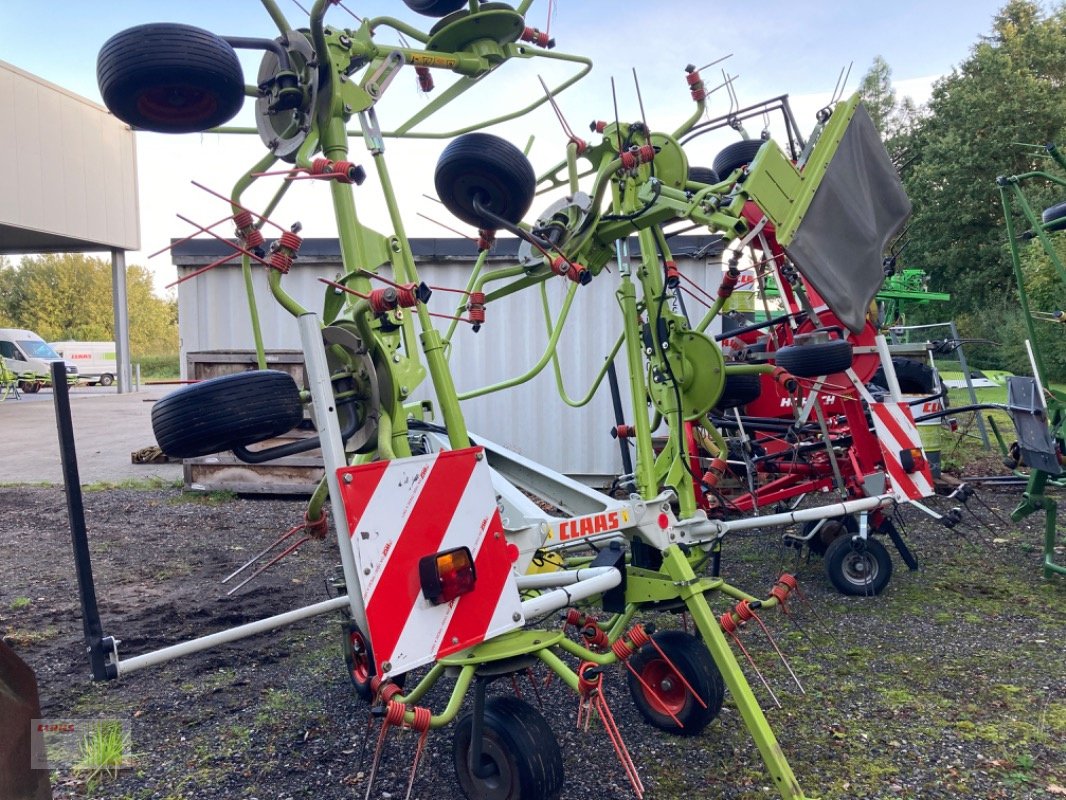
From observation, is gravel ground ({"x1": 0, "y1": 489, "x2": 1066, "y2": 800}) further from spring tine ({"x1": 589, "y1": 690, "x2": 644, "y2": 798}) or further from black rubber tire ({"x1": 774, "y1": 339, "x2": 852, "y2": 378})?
black rubber tire ({"x1": 774, "y1": 339, "x2": 852, "y2": 378})

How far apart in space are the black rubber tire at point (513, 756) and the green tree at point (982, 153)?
2918 centimetres

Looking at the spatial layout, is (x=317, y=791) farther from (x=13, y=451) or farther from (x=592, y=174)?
(x=13, y=451)

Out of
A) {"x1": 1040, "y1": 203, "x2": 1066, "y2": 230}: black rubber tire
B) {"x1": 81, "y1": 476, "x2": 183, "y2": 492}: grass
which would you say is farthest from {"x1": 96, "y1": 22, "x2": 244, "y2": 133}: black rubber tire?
{"x1": 81, "y1": 476, "x2": 183, "y2": 492}: grass

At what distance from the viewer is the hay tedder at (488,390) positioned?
210cm

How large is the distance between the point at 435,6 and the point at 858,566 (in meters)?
3.76

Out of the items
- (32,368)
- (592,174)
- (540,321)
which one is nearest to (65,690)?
(592,174)

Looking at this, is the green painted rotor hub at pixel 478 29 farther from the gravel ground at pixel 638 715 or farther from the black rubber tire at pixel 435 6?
the gravel ground at pixel 638 715

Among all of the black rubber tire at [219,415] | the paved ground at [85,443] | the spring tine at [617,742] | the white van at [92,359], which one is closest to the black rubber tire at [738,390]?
the spring tine at [617,742]

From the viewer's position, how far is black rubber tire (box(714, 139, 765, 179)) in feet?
15.2

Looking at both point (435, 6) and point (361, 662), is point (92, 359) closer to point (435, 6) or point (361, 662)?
point (435, 6)

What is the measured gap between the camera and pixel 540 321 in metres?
7.65

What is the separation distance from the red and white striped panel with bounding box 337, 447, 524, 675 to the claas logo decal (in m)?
0.59

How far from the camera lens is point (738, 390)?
4004mm

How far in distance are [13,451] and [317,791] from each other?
11530mm
